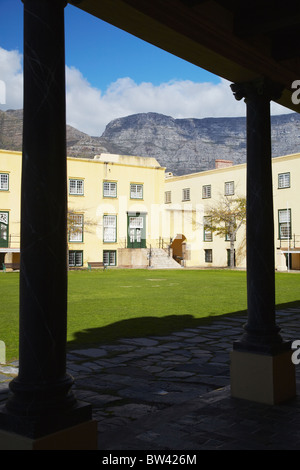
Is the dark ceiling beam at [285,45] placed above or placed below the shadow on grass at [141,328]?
above

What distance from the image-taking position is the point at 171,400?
452 centimetres

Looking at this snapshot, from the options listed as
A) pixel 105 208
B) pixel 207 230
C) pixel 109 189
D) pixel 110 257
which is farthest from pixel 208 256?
pixel 109 189

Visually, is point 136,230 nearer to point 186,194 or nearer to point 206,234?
point 206,234

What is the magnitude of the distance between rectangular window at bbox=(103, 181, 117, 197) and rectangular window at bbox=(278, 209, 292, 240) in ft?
41.7

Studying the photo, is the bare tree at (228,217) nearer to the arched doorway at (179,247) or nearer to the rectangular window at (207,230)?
the rectangular window at (207,230)

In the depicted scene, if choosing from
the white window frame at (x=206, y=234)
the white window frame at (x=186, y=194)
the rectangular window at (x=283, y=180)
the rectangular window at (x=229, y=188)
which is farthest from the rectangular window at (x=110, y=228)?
the rectangular window at (x=283, y=180)

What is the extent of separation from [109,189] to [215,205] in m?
9.23

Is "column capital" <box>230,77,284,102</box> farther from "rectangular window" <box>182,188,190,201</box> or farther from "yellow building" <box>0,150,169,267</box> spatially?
"rectangular window" <box>182,188,190,201</box>

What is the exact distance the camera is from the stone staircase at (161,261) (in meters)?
35.0

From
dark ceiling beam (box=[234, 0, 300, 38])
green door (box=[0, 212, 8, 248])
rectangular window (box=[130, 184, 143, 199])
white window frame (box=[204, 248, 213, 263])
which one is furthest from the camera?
white window frame (box=[204, 248, 213, 263])

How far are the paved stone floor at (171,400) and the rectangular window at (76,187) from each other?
28727mm

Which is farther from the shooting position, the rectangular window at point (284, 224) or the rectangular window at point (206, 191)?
the rectangular window at point (206, 191)

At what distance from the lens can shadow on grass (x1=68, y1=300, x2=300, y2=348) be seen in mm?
7621

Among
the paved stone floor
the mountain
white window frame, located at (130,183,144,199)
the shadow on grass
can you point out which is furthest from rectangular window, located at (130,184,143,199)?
the mountain
